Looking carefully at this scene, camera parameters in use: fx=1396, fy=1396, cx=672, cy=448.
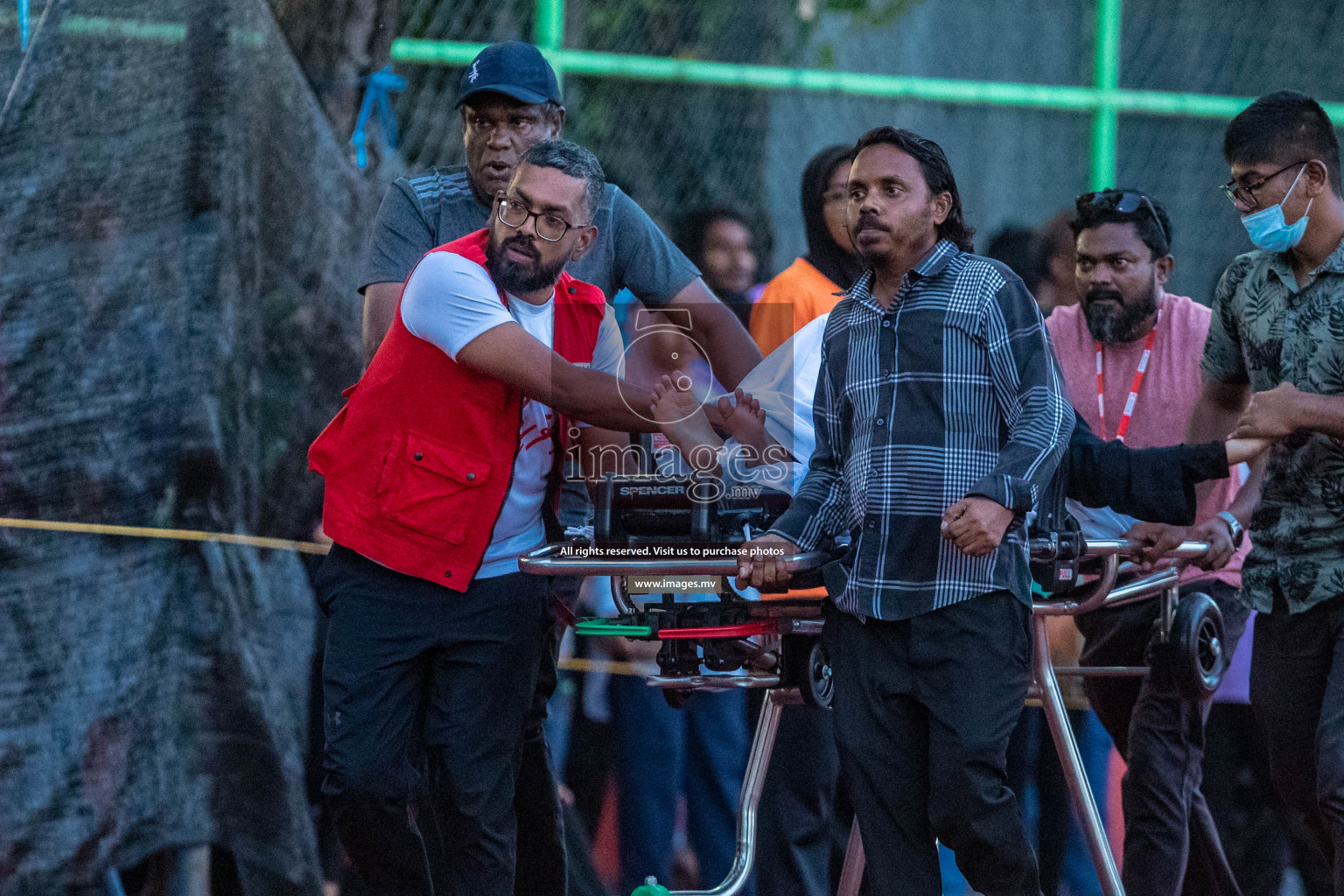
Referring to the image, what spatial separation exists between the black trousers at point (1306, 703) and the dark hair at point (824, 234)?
5.19ft

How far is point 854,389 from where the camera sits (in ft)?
9.82

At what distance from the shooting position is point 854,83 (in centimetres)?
532

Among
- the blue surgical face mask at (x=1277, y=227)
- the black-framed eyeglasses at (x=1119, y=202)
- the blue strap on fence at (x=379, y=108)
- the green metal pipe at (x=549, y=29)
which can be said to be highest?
the green metal pipe at (x=549, y=29)

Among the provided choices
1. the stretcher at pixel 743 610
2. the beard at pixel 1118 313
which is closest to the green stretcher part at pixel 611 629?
the stretcher at pixel 743 610

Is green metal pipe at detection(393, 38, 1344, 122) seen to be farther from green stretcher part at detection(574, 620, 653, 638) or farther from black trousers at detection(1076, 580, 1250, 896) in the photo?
green stretcher part at detection(574, 620, 653, 638)

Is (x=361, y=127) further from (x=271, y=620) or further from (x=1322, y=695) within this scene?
(x=1322, y=695)

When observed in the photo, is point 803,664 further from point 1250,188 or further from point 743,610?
point 1250,188

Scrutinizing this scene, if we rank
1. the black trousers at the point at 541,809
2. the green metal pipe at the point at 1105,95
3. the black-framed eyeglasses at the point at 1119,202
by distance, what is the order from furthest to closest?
the green metal pipe at the point at 1105,95 < the black-framed eyeglasses at the point at 1119,202 < the black trousers at the point at 541,809

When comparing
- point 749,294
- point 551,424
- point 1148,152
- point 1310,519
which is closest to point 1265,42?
point 1148,152

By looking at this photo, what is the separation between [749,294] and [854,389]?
2.00m

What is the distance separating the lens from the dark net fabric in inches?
155

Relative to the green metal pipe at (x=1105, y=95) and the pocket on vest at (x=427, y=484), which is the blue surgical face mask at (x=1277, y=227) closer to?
the pocket on vest at (x=427, y=484)

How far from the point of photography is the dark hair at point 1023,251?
17.2 feet

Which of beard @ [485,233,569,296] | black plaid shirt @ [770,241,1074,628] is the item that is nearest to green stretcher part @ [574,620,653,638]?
black plaid shirt @ [770,241,1074,628]
